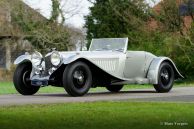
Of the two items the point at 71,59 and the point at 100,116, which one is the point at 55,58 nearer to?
the point at 71,59

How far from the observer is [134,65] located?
1485 cm

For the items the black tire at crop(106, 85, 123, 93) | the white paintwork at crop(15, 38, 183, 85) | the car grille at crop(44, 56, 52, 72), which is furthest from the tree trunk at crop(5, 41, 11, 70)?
the car grille at crop(44, 56, 52, 72)

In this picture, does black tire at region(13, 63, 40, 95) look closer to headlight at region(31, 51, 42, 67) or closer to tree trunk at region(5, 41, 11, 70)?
headlight at region(31, 51, 42, 67)

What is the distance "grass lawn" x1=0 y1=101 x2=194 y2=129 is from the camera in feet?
23.2

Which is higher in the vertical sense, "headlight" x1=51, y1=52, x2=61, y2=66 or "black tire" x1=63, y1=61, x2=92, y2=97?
"headlight" x1=51, y1=52, x2=61, y2=66

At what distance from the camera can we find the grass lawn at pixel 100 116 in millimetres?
7078

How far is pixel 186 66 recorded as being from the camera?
37344 millimetres

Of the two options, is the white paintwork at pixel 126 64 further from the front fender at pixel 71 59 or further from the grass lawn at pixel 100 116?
the grass lawn at pixel 100 116

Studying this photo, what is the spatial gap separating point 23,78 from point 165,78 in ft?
12.5

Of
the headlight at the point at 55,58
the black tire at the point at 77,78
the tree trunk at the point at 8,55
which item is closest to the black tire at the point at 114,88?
the black tire at the point at 77,78

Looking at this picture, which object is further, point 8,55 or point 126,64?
point 8,55

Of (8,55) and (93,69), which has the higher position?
(93,69)

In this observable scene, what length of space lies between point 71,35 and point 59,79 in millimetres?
35940

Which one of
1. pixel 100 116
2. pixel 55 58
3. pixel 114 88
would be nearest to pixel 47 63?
pixel 55 58
